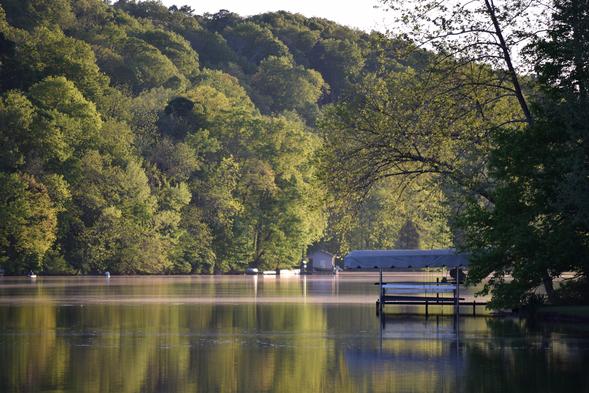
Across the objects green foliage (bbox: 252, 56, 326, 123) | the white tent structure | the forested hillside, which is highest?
green foliage (bbox: 252, 56, 326, 123)

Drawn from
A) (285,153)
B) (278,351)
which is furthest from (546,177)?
(285,153)

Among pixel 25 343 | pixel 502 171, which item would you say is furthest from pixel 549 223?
pixel 25 343

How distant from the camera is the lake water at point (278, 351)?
2181 cm

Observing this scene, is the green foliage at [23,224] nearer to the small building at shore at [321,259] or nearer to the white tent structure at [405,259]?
the small building at shore at [321,259]

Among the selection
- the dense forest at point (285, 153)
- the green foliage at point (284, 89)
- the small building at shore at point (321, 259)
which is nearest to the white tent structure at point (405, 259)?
the dense forest at point (285, 153)

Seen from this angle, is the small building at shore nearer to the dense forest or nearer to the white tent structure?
the dense forest

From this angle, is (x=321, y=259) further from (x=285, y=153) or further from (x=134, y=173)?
(x=134, y=173)

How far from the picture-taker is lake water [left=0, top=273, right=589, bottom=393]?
2181 cm

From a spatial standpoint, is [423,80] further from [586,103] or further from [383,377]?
[383,377]

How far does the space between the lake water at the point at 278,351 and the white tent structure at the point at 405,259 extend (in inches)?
72.7

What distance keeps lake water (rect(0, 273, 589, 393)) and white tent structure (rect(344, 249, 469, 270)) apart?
185 cm

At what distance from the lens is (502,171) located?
3912 cm

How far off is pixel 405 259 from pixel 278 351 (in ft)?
64.6

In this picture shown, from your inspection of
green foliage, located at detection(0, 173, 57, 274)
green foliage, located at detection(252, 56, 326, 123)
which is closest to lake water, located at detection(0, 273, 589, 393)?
Result: green foliage, located at detection(0, 173, 57, 274)
